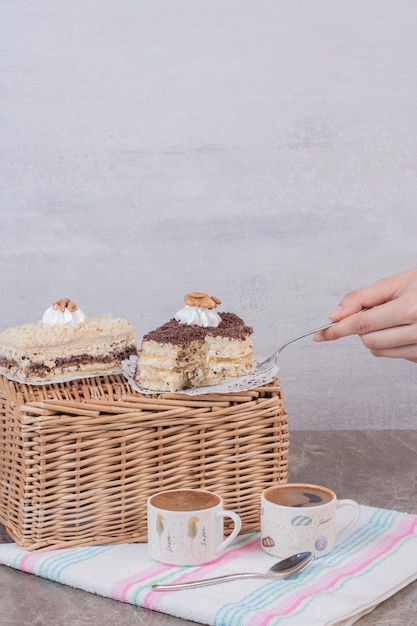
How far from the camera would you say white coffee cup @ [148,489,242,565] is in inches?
49.8

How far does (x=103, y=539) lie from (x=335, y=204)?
1121mm

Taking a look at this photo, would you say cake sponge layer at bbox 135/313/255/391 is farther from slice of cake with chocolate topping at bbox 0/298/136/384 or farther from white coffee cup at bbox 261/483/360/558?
white coffee cup at bbox 261/483/360/558

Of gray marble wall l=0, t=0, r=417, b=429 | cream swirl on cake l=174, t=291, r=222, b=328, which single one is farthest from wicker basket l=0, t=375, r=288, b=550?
gray marble wall l=0, t=0, r=417, b=429

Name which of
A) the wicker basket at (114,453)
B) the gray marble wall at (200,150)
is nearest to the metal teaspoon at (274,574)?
the wicker basket at (114,453)

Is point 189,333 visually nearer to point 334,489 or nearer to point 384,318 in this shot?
point 384,318

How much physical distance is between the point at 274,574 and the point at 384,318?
410mm

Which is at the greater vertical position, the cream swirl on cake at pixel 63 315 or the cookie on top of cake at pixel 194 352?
the cream swirl on cake at pixel 63 315

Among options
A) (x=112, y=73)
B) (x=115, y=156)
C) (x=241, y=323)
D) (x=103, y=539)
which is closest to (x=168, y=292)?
(x=115, y=156)

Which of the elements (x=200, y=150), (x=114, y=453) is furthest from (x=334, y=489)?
(x=200, y=150)

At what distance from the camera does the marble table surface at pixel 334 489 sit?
117 centimetres

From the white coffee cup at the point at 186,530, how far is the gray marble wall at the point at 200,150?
3.09ft

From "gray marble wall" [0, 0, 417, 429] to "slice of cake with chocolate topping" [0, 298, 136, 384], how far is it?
0.68 metres

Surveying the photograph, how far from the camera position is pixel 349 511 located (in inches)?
60.4

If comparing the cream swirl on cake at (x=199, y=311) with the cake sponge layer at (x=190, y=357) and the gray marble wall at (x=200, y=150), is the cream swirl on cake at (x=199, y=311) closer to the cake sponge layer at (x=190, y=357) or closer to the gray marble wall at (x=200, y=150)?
the cake sponge layer at (x=190, y=357)
